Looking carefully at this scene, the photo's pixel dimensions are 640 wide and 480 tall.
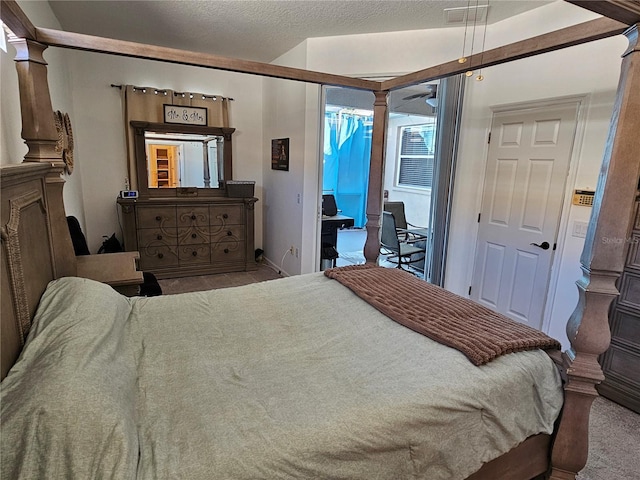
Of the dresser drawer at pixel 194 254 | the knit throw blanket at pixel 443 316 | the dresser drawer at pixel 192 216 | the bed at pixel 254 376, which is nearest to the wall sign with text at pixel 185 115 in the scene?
the dresser drawer at pixel 192 216

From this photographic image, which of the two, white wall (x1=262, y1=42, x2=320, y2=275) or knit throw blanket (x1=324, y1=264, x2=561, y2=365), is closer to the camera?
knit throw blanket (x1=324, y1=264, x2=561, y2=365)

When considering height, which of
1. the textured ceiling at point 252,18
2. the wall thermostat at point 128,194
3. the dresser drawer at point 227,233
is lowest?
the dresser drawer at point 227,233

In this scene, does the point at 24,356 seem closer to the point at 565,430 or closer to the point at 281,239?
the point at 565,430

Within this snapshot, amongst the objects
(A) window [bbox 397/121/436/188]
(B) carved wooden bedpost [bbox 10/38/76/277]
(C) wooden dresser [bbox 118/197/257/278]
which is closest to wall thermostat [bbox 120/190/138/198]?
(C) wooden dresser [bbox 118/197/257/278]

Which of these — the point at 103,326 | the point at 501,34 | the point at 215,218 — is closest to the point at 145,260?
the point at 215,218

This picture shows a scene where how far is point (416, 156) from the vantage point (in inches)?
283

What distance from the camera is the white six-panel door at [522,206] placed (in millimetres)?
2725

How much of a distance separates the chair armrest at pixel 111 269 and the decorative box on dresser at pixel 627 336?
116 inches

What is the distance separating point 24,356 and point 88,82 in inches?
164

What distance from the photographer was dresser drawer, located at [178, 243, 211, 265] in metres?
4.38

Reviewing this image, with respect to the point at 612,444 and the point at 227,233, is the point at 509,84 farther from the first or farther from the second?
the point at 227,233

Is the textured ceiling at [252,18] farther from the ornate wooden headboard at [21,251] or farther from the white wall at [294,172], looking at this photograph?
the ornate wooden headboard at [21,251]

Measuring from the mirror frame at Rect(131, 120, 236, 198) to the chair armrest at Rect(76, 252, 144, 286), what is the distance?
2.15m

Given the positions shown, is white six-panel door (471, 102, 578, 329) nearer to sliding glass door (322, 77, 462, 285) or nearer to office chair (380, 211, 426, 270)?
office chair (380, 211, 426, 270)
